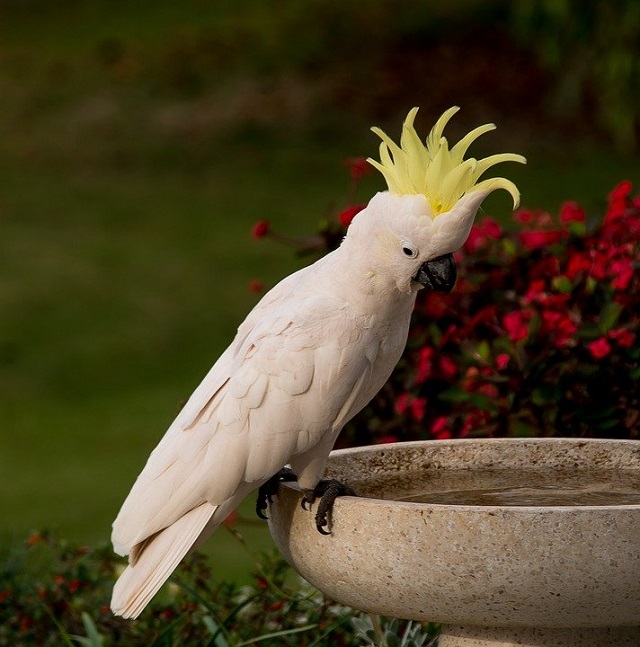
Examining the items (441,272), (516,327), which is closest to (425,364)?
(516,327)

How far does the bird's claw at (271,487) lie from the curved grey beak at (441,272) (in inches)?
22.4

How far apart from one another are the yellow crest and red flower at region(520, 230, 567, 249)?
1251 millimetres

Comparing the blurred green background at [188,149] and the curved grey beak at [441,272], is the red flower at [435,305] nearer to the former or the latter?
the curved grey beak at [441,272]

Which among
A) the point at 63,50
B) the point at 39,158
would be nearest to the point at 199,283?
the point at 39,158

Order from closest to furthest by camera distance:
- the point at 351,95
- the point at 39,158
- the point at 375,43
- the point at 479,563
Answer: the point at 479,563 < the point at 39,158 < the point at 351,95 < the point at 375,43

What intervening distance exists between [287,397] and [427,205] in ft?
1.62

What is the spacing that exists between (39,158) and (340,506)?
404 inches

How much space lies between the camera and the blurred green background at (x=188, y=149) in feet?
24.7

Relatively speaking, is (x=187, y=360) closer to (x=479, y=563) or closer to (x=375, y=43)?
(x=479, y=563)

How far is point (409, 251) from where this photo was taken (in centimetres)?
236

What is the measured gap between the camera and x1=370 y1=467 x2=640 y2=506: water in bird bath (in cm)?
255

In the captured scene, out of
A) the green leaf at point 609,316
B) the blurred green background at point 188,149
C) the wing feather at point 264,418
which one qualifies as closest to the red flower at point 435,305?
the green leaf at point 609,316

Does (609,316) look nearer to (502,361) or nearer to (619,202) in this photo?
(502,361)

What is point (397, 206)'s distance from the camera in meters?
2.36
